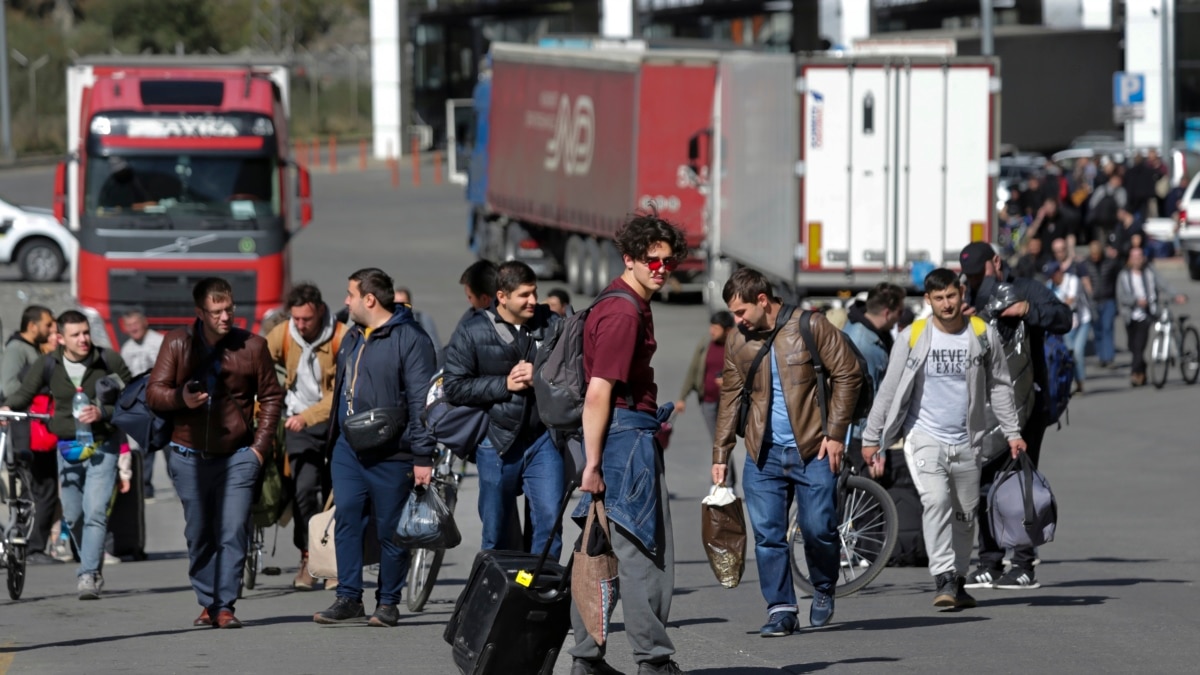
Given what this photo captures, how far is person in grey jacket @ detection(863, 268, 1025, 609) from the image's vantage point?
383 inches

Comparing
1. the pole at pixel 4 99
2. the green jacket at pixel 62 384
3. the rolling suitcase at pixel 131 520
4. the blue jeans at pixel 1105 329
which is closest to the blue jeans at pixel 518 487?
the green jacket at pixel 62 384

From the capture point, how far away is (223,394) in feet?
30.9

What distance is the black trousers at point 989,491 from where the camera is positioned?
1047cm

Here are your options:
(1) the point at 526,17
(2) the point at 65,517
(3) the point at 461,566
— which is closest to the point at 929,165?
(3) the point at 461,566

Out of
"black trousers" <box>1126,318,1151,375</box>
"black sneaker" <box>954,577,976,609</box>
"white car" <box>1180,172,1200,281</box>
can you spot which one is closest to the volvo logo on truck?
"white car" <box>1180,172,1200,281</box>

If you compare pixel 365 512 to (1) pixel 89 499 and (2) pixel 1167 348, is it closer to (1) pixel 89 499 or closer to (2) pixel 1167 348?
→ (1) pixel 89 499

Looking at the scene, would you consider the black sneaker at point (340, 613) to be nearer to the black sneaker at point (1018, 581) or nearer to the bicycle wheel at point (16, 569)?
the bicycle wheel at point (16, 569)

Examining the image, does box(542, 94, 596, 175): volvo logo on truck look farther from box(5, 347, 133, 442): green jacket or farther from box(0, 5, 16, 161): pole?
box(0, 5, 16, 161): pole

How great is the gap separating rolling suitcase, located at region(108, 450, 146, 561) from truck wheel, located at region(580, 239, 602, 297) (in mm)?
17707

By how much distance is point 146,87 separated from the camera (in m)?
22.9

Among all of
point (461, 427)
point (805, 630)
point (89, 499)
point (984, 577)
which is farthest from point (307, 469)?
point (984, 577)

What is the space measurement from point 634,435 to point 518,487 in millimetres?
1841

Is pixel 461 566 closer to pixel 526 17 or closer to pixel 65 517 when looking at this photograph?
pixel 65 517

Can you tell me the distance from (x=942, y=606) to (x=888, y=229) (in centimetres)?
1324
